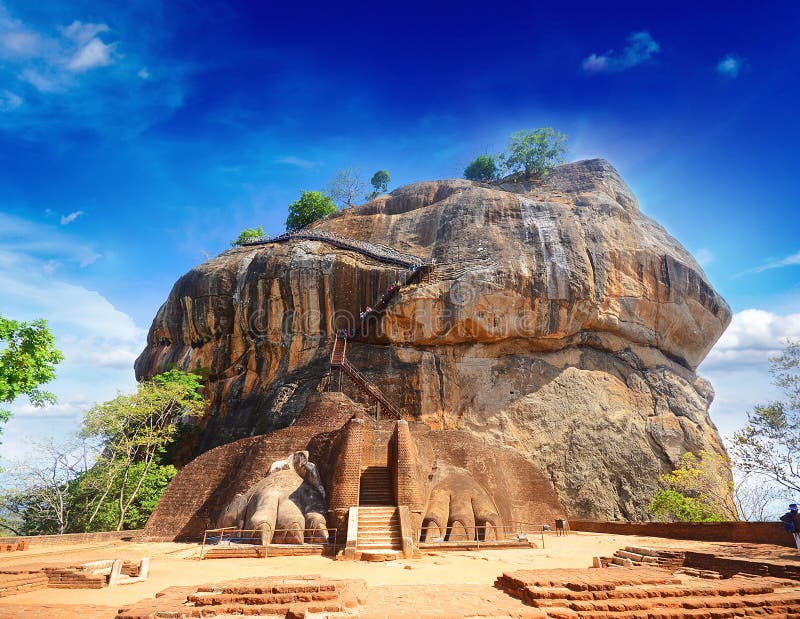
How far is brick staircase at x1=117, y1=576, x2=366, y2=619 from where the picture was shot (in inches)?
202

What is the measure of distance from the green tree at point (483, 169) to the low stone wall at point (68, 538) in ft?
119

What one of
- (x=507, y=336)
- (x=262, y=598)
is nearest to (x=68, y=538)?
(x=262, y=598)

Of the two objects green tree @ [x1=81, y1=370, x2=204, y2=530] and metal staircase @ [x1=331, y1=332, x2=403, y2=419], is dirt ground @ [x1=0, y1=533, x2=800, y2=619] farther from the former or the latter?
metal staircase @ [x1=331, y1=332, x2=403, y2=419]

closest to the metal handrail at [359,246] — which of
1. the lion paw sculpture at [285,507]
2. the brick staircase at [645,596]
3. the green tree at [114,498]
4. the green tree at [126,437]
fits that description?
the green tree at [126,437]

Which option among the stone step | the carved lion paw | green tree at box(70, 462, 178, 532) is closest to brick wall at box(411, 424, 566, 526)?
the carved lion paw

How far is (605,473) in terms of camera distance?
78.9 feet

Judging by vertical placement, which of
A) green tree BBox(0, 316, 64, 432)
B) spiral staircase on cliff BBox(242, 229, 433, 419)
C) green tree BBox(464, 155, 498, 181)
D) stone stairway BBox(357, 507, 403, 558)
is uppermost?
green tree BBox(464, 155, 498, 181)

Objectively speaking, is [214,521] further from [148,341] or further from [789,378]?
[148,341]

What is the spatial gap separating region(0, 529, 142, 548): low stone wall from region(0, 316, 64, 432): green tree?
12.8 feet

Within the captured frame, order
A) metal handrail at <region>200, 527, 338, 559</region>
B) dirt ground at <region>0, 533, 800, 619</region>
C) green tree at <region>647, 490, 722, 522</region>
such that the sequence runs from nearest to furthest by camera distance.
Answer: dirt ground at <region>0, 533, 800, 619</region>
metal handrail at <region>200, 527, 338, 559</region>
green tree at <region>647, 490, 722, 522</region>

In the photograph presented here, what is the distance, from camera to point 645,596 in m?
5.60

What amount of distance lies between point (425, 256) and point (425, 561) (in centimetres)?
2119

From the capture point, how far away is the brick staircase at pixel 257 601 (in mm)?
5129

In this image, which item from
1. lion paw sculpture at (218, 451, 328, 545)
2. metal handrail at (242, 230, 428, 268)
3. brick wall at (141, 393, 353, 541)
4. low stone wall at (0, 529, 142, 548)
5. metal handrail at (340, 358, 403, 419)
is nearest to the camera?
lion paw sculpture at (218, 451, 328, 545)
